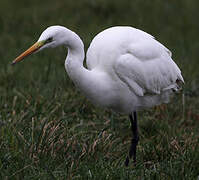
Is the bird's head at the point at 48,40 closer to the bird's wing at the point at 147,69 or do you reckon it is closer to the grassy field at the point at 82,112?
the bird's wing at the point at 147,69

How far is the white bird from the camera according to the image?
389 cm

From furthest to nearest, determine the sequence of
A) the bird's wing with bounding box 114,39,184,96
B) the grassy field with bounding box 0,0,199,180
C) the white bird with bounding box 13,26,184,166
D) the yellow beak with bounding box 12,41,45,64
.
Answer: the bird's wing with bounding box 114,39,184,96
the white bird with bounding box 13,26,184,166
the grassy field with bounding box 0,0,199,180
the yellow beak with bounding box 12,41,45,64

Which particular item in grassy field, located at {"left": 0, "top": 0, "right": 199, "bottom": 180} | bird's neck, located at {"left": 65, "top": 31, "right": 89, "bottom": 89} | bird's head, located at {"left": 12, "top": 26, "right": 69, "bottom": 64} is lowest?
grassy field, located at {"left": 0, "top": 0, "right": 199, "bottom": 180}

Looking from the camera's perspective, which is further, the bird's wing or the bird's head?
the bird's wing

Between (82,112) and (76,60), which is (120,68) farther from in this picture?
(82,112)

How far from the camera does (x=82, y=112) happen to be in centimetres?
523

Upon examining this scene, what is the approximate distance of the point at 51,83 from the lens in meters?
5.72

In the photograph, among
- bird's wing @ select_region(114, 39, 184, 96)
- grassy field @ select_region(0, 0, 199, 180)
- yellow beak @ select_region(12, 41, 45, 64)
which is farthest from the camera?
bird's wing @ select_region(114, 39, 184, 96)

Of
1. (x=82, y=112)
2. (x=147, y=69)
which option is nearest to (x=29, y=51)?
(x=147, y=69)

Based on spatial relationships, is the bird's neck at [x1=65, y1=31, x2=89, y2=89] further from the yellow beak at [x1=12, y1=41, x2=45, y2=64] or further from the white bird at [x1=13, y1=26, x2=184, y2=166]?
the yellow beak at [x1=12, y1=41, x2=45, y2=64]

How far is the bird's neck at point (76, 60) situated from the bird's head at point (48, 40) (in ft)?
0.31

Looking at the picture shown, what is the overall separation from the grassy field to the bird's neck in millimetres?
470

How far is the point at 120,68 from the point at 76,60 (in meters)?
0.39

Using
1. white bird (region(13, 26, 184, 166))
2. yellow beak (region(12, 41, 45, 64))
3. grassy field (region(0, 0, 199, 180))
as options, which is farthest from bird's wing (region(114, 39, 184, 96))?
yellow beak (region(12, 41, 45, 64))
